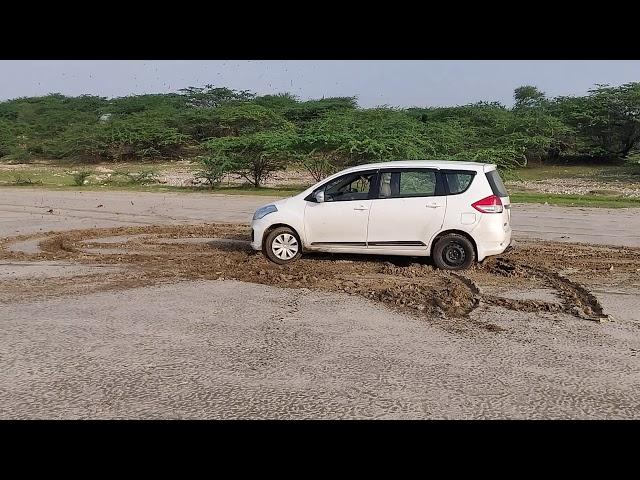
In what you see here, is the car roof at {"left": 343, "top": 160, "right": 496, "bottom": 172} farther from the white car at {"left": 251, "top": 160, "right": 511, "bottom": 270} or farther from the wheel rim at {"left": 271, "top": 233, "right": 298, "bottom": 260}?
the wheel rim at {"left": 271, "top": 233, "right": 298, "bottom": 260}

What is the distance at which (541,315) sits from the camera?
7.55 metres

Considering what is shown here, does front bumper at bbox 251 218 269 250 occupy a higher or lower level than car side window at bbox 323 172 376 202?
lower

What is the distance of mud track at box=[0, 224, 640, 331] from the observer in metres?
8.20

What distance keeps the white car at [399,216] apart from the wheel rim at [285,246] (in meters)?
0.01

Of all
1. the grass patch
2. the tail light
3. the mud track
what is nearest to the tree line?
the grass patch

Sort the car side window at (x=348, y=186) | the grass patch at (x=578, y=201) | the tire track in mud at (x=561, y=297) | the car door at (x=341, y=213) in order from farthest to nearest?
the grass patch at (x=578, y=201), the car side window at (x=348, y=186), the car door at (x=341, y=213), the tire track in mud at (x=561, y=297)

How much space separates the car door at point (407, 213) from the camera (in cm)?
1008

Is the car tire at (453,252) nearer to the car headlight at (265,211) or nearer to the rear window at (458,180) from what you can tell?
the rear window at (458,180)

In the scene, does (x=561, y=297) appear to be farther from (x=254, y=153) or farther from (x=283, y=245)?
(x=254, y=153)

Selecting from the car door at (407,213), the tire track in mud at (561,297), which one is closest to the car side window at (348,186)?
the car door at (407,213)

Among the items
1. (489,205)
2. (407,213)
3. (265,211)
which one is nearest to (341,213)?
(407,213)

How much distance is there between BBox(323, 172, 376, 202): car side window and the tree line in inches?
601
